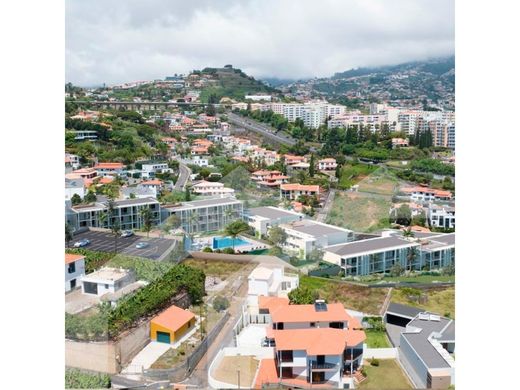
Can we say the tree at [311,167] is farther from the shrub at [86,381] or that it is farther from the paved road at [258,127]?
the shrub at [86,381]

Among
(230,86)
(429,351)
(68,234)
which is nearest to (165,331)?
(429,351)

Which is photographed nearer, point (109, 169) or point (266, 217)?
point (266, 217)

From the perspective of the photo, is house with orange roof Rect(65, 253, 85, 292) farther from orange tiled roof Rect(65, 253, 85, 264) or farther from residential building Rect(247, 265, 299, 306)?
residential building Rect(247, 265, 299, 306)

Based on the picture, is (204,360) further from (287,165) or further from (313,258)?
(287,165)

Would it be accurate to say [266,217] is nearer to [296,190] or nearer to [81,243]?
[296,190]

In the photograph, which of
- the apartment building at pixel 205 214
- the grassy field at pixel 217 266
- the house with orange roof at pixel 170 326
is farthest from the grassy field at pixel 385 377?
the apartment building at pixel 205 214

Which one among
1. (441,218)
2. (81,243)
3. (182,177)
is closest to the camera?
(81,243)

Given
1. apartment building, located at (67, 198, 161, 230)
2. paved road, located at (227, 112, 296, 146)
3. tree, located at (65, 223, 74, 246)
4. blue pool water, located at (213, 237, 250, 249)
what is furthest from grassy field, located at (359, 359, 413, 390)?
paved road, located at (227, 112, 296, 146)

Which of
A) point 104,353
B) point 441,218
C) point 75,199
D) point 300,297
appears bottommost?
point 104,353
